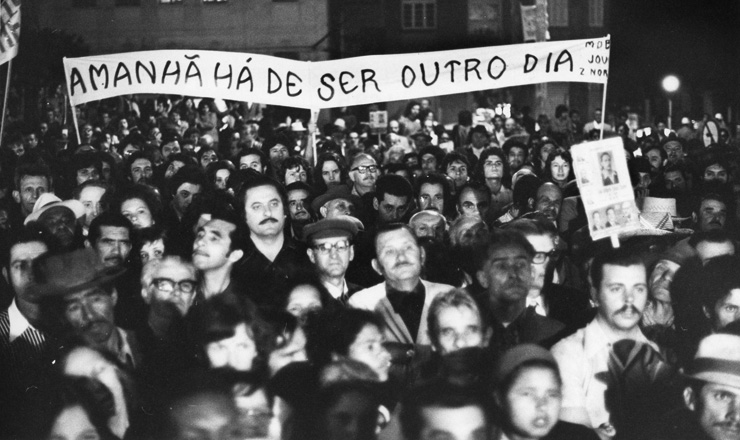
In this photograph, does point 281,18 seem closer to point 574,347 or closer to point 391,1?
point 391,1

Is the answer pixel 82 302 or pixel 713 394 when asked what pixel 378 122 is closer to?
pixel 82 302

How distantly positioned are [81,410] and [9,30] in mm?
4002

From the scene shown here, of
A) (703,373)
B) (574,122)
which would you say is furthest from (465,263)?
(574,122)

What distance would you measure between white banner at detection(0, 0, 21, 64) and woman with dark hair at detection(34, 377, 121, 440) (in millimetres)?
3522

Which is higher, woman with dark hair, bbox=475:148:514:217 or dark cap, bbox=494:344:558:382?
woman with dark hair, bbox=475:148:514:217

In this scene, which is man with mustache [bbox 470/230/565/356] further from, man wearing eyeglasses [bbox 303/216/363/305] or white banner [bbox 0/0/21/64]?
white banner [bbox 0/0/21/64]

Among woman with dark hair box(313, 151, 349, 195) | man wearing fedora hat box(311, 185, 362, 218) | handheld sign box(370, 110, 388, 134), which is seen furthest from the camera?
handheld sign box(370, 110, 388, 134)

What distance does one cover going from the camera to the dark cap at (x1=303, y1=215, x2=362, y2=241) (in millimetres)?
5508

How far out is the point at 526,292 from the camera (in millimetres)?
5102

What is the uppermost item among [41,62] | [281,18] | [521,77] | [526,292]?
[281,18]

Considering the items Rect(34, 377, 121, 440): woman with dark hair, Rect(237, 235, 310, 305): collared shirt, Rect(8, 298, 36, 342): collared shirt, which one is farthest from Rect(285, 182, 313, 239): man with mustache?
Rect(34, 377, 121, 440): woman with dark hair

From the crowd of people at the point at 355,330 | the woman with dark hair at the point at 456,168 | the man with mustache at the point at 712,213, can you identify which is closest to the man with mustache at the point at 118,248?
the crowd of people at the point at 355,330

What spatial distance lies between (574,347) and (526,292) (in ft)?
1.28

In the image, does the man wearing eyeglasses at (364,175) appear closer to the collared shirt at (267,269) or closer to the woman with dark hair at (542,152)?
the woman with dark hair at (542,152)
